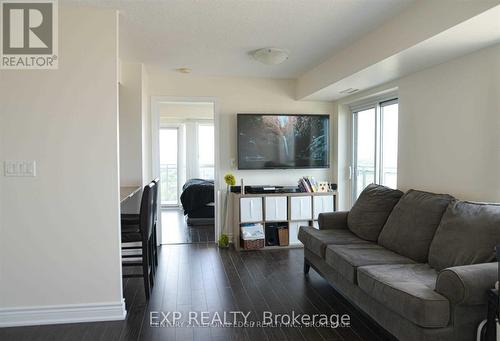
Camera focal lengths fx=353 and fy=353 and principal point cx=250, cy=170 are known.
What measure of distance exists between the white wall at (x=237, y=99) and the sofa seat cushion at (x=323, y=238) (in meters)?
1.62

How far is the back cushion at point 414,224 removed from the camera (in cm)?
278

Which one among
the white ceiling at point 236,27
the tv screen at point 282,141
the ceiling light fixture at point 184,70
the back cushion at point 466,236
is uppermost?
the ceiling light fixture at point 184,70

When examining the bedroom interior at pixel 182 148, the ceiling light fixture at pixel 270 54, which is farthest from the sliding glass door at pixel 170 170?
the ceiling light fixture at pixel 270 54

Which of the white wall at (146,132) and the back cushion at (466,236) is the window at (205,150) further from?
the back cushion at (466,236)

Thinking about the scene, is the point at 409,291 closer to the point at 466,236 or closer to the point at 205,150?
the point at 466,236

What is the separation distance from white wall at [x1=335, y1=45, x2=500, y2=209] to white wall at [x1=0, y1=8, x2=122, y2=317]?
9.30 ft

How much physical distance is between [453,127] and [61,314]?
11.7ft

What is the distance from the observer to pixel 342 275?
282 cm

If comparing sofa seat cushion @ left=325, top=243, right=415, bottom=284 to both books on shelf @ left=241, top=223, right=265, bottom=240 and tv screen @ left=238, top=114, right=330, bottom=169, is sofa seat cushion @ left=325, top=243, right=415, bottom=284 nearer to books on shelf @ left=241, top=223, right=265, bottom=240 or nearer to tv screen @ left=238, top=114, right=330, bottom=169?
books on shelf @ left=241, top=223, right=265, bottom=240

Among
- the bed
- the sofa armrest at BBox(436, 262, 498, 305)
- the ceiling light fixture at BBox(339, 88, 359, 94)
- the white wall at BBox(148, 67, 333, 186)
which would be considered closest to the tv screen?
the white wall at BBox(148, 67, 333, 186)

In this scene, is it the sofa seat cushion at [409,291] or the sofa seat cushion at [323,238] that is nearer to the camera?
the sofa seat cushion at [409,291]

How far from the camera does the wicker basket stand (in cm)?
470

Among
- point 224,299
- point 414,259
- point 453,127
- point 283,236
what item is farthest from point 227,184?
point 453,127

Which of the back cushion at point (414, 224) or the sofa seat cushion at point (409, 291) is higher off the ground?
the back cushion at point (414, 224)
